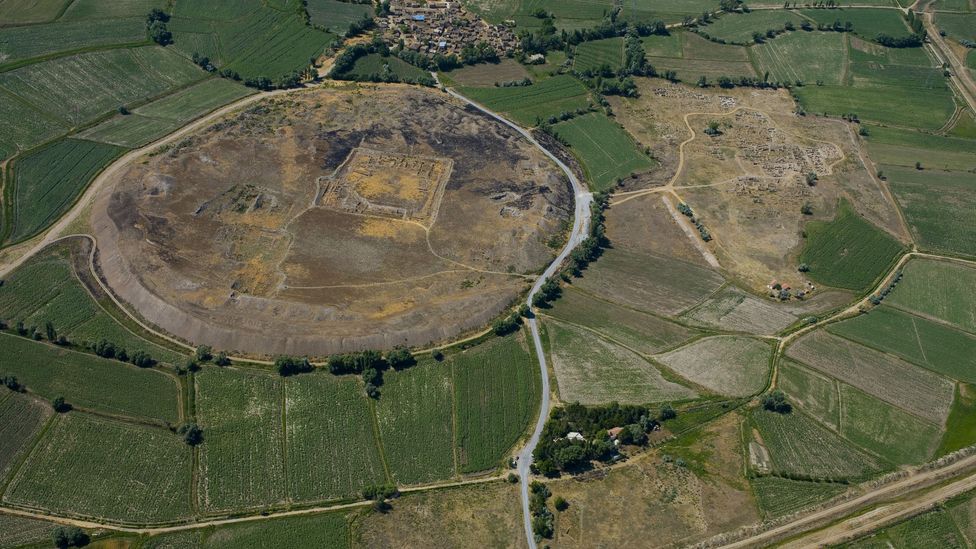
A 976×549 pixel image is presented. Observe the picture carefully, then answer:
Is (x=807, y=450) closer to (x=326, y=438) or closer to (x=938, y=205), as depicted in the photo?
(x=326, y=438)

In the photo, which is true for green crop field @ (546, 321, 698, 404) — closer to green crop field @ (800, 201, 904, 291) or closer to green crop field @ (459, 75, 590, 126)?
green crop field @ (800, 201, 904, 291)

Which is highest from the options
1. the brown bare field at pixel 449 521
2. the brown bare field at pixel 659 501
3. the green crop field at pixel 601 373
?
the green crop field at pixel 601 373

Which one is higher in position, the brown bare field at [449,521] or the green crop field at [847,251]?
the green crop field at [847,251]

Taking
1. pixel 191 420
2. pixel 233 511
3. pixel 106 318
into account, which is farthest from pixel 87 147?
pixel 233 511

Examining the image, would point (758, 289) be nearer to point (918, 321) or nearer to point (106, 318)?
point (918, 321)

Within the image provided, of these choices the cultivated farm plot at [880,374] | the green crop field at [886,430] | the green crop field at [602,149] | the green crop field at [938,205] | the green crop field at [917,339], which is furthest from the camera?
the green crop field at [602,149]

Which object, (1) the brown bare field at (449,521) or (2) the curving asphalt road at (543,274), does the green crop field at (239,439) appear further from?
(2) the curving asphalt road at (543,274)

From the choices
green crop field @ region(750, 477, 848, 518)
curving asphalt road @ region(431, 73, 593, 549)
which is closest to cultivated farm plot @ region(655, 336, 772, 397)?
green crop field @ region(750, 477, 848, 518)

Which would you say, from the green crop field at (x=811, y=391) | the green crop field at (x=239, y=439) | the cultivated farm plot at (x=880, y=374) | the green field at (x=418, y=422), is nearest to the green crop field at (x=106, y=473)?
the green crop field at (x=239, y=439)
